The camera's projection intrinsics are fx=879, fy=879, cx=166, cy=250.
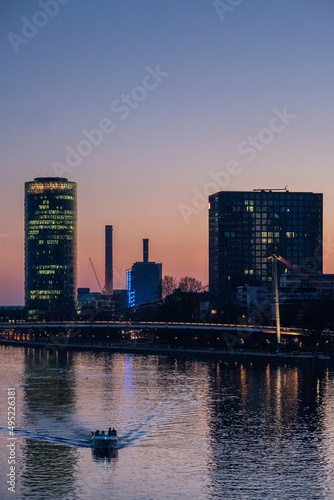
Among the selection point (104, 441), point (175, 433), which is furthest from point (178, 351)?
point (104, 441)

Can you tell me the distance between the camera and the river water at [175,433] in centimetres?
4628

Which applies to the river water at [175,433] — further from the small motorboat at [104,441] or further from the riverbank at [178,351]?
the riverbank at [178,351]

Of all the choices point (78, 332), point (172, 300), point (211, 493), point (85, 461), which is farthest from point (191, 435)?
point (78, 332)

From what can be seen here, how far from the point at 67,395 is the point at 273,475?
35.7 metres

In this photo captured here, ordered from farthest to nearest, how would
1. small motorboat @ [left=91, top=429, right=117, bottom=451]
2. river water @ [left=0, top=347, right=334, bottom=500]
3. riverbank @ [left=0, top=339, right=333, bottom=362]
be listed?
1. riverbank @ [left=0, top=339, right=333, bottom=362]
2. small motorboat @ [left=91, top=429, right=117, bottom=451]
3. river water @ [left=0, top=347, right=334, bottom=500]

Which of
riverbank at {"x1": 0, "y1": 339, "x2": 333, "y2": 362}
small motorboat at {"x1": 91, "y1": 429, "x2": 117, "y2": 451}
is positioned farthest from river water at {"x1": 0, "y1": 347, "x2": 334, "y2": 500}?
riverbank at {"x1": 0, "y1": 339, "x2": 333, "y2": 362}

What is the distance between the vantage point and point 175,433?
61.0 m

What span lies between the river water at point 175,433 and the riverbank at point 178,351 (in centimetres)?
735

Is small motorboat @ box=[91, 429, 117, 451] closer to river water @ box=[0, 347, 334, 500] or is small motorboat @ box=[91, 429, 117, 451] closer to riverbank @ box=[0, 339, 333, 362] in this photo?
river water @ box=[0, 347, 334, 500]

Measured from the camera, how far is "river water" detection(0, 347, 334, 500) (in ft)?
152

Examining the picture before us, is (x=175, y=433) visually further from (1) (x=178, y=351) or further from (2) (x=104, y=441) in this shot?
(1) (x=178, y=351)

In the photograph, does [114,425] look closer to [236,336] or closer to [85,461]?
[85,461]

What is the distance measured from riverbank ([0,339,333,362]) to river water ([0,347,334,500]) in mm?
7354

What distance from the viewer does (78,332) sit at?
606 ft
